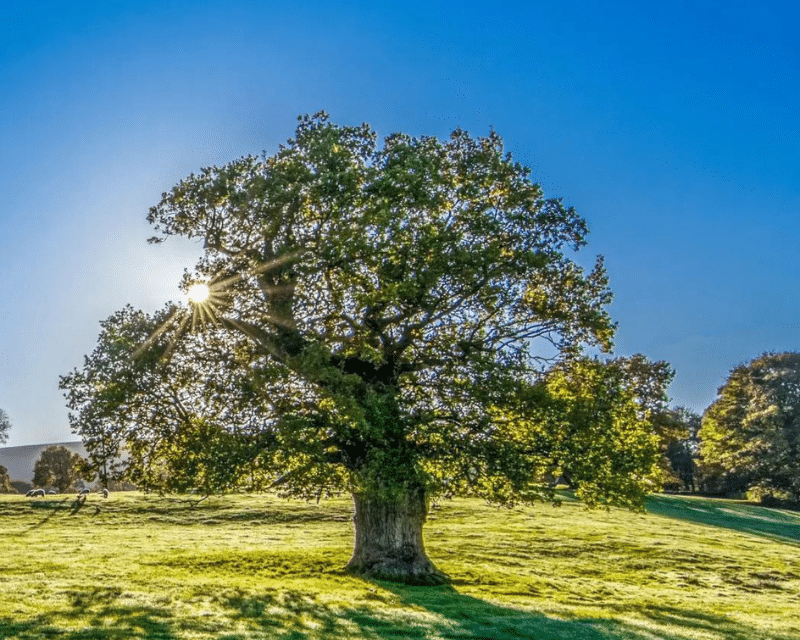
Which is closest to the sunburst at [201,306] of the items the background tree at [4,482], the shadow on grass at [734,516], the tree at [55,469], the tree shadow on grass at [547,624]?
the tree shadow on grass at [547,624]

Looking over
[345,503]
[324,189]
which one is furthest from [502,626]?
[345,503]

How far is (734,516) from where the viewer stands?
68.0 metres

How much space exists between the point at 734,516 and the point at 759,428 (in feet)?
67.5

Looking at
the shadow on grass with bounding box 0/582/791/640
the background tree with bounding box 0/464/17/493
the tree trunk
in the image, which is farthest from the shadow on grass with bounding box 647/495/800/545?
the background tree with bounding box 0/464/17/493

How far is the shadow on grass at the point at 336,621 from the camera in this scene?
55.0ft

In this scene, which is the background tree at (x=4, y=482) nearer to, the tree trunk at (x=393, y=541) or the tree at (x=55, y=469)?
the tree at (x=55, y=469)


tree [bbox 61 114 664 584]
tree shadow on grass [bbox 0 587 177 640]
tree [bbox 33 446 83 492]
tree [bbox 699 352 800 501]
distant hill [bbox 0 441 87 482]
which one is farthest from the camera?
distant hill [bbox 0 441 87 482]

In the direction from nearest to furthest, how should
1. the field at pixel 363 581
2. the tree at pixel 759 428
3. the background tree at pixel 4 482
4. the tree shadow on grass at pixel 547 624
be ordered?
the field at pixel 363 581 < the tree shadow on grass at pixel 547 624 < the tree at pixel 759 428 < the background tree at pixel 4 482

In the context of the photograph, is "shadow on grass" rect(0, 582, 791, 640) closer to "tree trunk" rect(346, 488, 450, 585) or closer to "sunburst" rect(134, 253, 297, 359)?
"tree trunk" rect(346, 488, 450, 585)

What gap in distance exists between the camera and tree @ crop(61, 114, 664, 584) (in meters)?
24.8

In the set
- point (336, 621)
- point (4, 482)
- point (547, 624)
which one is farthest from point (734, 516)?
point (4, 482)

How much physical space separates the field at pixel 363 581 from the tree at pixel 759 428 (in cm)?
1991

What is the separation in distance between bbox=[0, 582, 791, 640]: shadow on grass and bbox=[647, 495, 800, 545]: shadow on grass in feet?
129

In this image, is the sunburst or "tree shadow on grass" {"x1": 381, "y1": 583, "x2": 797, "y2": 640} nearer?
"tree shadow on grass" {"x1": 381, "y1": 583, "x2": 797, "y2": 640}
